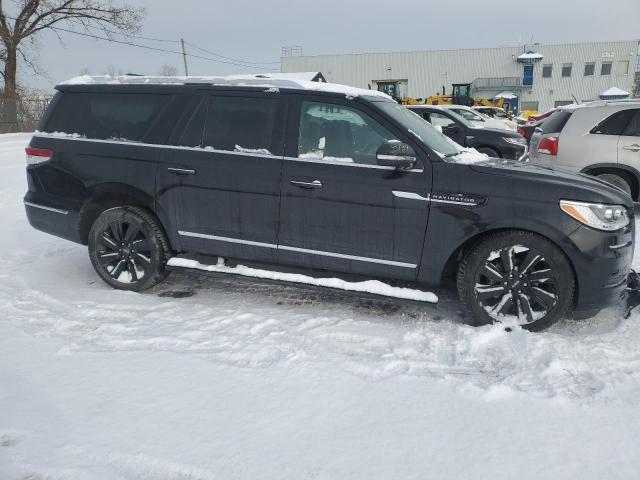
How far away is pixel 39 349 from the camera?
10.7 feet

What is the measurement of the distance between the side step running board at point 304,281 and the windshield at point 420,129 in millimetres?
1095

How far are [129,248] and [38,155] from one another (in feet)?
4.23


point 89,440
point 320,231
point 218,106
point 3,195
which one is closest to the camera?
point 89,440

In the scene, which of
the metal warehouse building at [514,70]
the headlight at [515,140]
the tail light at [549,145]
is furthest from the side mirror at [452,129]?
the metal warehouse building at [514,70]

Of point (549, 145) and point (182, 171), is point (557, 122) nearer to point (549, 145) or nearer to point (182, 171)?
point (549, 145)

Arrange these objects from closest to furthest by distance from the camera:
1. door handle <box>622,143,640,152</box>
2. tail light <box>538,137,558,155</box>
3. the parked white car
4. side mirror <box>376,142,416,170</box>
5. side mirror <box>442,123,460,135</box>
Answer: side mirror <box>376,142,416,170</box> < door handle <box>622,143,640,152</box> < tail light <box>538,137,558,155</box> < side mirror <box>442,123,460,135</box> < the parked white car

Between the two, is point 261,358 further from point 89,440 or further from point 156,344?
point 89,440

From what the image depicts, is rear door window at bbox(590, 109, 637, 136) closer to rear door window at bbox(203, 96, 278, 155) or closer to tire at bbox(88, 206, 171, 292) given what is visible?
rear door window at bbox(203, 96, 278, 155)

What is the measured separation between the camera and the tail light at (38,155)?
176 inches

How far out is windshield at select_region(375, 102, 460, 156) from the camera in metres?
3.71

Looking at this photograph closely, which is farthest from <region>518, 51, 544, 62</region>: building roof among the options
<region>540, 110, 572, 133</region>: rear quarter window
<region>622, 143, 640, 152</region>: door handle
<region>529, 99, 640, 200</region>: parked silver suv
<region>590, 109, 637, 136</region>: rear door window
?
<region>622, 143, 640, 152</region>: door handle

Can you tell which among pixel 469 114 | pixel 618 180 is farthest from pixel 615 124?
pixel 469 114

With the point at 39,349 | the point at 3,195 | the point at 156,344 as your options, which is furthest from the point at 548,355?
the point at 3,195

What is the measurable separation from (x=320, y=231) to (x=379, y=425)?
1.62 meters
